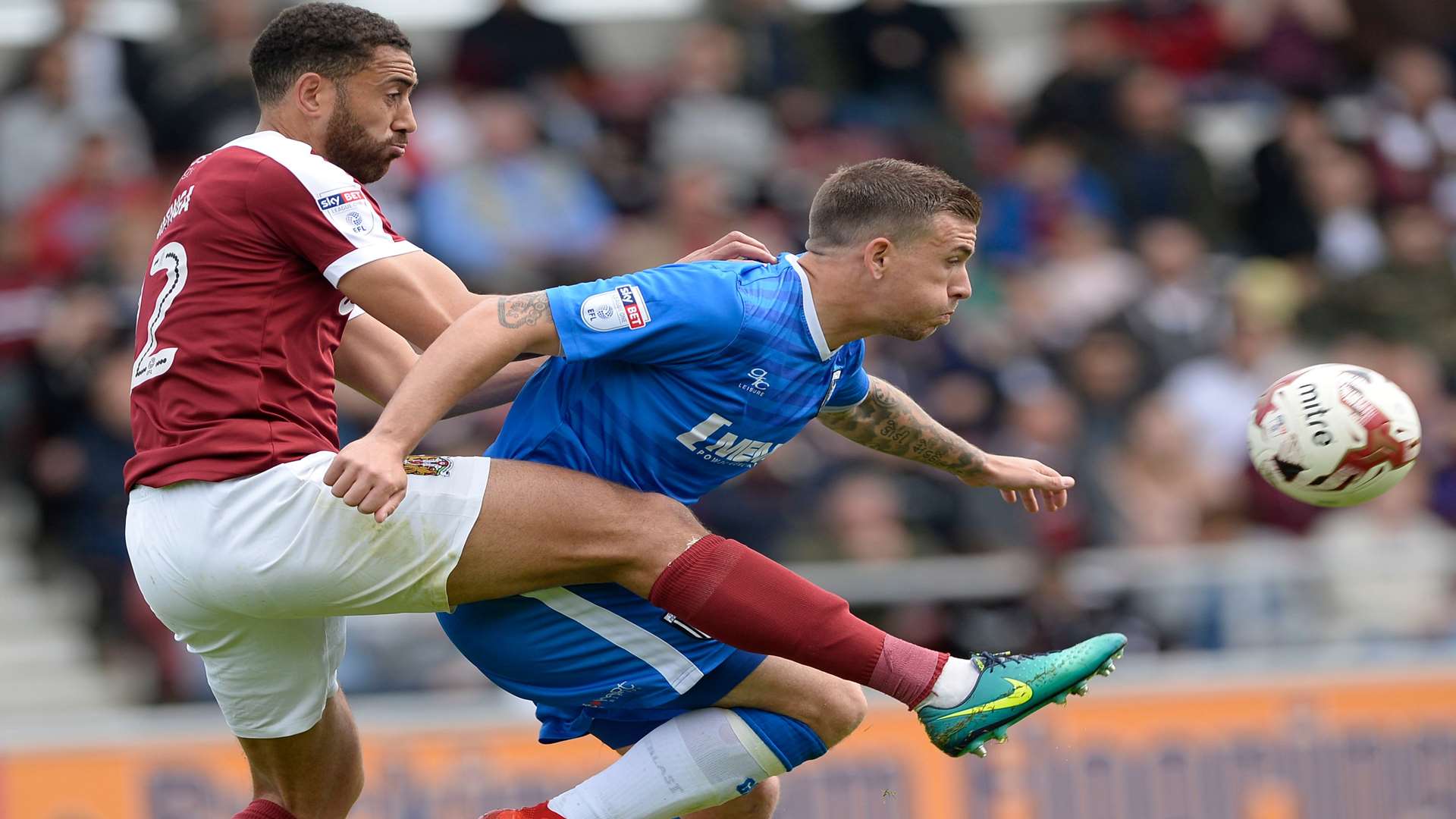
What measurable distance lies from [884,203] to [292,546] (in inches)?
64.5

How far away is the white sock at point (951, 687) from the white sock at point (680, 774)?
1.54 ft

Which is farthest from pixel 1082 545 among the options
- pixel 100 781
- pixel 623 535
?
pixel 623 535

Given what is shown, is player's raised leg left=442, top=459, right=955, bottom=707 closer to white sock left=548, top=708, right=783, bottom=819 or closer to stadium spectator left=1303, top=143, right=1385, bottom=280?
white sock left=548, top=708, right=783, bottom=819


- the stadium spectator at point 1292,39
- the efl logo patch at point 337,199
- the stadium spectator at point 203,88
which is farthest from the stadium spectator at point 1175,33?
the efl logo patch at point 337,199

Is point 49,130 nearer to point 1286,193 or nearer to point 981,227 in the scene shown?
point 981,227

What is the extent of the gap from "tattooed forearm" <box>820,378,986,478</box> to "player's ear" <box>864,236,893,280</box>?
2.13 ft

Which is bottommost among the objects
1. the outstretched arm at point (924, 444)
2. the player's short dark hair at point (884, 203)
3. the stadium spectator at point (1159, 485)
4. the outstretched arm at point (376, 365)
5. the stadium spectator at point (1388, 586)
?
the stadium spectator at point (1388, 586)

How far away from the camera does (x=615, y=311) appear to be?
4328 mm

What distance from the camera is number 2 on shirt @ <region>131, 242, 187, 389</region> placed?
4348 mm

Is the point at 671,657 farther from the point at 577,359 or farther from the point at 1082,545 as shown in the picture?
the point at 1082,545

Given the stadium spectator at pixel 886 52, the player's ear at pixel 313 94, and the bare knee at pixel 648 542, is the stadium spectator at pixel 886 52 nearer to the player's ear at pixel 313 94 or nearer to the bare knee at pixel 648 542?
the player's ear at pixel 313 94

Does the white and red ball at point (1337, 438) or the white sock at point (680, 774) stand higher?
the white and red ball at point (1337, 438)

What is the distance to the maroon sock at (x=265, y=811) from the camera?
16.1 ft

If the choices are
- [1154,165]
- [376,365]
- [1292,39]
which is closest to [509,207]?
[1154,165]
